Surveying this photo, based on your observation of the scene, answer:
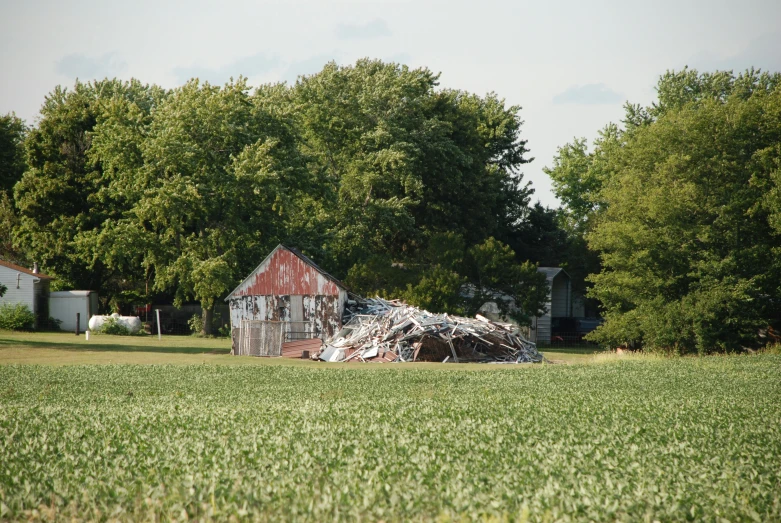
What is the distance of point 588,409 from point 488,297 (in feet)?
107

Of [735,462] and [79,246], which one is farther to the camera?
[79,246]

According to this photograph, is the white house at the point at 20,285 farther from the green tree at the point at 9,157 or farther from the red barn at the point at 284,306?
the red barn at the point at 284,306

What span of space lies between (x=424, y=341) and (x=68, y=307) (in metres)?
25.5

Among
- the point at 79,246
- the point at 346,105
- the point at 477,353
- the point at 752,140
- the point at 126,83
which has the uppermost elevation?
the point at 126,83

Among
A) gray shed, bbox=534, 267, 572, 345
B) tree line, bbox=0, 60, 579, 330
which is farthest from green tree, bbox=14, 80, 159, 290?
gray shed, bbox=534, 267, 572, 345

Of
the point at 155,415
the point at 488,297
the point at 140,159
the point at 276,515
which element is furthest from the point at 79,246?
the point at 276,515

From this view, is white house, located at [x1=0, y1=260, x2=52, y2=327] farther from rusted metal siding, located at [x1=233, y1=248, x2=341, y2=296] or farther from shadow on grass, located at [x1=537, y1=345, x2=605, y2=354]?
shadow on grass, located at [x1=537, y1=345, x2=605, y2=354]

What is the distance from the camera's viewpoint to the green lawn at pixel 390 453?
28.4 ft

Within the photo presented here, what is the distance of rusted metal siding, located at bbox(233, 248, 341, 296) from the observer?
39.8m

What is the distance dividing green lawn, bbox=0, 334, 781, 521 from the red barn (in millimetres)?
18205

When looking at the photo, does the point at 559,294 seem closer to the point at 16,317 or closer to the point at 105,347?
the point at 105,347

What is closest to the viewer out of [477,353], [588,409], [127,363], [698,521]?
[698,521]

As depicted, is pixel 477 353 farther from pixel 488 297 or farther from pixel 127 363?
pixel 127 363

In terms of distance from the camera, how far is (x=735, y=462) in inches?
422
